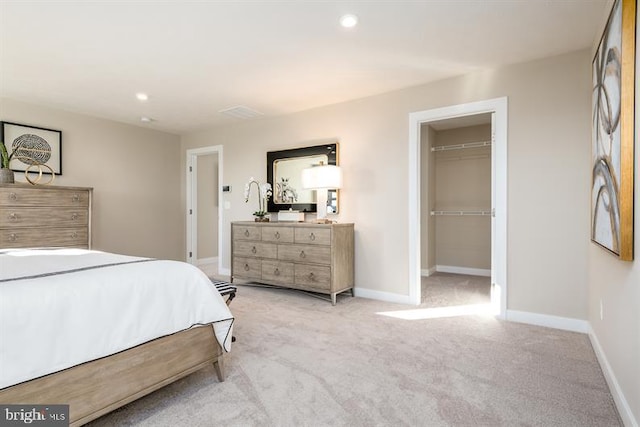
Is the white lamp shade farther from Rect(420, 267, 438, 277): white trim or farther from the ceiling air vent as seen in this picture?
Rect(420, 267, 438, 277): white trim

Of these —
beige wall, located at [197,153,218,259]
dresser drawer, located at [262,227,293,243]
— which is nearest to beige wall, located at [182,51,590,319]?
dresser drawer, located at [262,227,293,243]

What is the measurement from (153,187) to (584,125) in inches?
225

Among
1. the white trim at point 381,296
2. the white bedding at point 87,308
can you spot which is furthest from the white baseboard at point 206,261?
the white bedding at point 87,308

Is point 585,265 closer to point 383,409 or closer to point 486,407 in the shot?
point 486,407

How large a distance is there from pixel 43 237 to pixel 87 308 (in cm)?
329

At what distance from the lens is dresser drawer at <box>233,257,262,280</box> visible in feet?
14.1

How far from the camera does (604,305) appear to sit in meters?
2.18

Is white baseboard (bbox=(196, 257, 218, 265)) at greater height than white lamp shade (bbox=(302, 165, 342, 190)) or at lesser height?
lesser

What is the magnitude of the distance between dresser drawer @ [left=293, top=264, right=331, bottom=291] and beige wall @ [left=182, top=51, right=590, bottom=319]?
54 centimetres

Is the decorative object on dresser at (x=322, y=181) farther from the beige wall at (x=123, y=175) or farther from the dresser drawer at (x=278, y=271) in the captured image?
the beige wall at (x=123, y=175)

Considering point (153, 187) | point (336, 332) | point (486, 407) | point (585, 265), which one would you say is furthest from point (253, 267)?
point (585, 265)

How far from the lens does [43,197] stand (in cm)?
386

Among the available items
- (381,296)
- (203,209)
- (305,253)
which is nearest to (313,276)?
(305,253)

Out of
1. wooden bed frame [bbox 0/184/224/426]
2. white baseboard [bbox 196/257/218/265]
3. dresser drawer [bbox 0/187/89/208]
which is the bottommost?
white baseboard [bbox 196/257/218/265]
